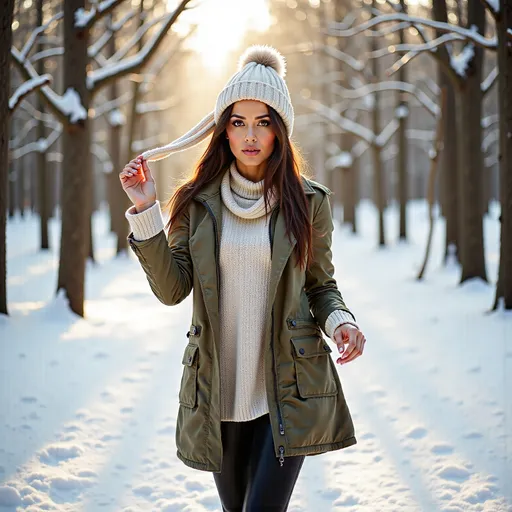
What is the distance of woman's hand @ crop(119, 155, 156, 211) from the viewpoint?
237cm

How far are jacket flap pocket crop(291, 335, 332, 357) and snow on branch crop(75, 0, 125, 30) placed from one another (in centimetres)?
583

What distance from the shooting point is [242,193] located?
258cm

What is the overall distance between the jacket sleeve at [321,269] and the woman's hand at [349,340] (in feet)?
0.48

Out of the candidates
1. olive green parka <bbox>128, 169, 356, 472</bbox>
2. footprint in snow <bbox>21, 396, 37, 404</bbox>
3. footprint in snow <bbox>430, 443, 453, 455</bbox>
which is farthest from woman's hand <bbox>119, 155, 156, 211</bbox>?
footprint in snow <bbox>21, 396, 37, 404</bbox>

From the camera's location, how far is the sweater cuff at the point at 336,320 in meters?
2.41

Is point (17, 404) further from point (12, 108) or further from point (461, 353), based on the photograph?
point (461, 353)

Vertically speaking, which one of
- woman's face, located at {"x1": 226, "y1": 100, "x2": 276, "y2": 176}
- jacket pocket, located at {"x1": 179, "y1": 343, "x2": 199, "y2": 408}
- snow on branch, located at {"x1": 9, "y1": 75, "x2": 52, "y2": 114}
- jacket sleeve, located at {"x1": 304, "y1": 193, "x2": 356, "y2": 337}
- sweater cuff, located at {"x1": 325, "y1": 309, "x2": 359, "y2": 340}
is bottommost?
jacket pocket, located at {"x1": 179, "y1": 343, "x2": 199, "y2": 408}

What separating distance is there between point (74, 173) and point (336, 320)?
6267 mm

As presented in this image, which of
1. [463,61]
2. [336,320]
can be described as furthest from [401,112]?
[336,320]

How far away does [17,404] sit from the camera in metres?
5.20

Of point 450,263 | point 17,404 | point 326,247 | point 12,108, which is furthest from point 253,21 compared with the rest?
point 326,247

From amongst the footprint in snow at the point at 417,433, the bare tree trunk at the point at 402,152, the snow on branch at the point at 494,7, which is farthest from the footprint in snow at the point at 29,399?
the bare tree trunk at the point at 402,152

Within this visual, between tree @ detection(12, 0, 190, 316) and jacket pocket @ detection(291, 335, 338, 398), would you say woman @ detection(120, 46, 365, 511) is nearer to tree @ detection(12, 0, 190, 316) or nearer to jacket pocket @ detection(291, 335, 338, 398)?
jacket pocket @ detection(291, 335, 338, 398)

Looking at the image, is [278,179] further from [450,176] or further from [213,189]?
[450,176]
